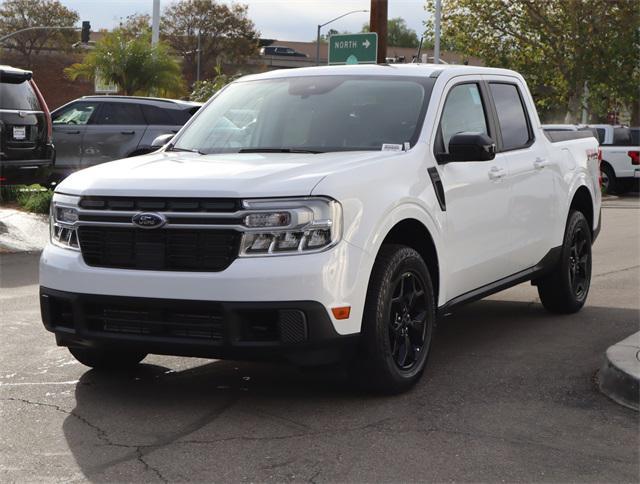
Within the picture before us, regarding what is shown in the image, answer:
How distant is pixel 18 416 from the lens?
17.8 feet

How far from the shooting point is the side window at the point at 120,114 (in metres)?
17.5

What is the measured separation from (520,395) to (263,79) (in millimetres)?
2754

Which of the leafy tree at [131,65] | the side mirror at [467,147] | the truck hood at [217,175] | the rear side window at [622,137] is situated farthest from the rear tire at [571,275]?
the rear side window at [622,137]

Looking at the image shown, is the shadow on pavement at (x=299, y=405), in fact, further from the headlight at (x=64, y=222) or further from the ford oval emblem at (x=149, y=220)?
the ford oval emblem at (x=149, y=220)

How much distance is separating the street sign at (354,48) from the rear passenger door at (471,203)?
11815 millimetres

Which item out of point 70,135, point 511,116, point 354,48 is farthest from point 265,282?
point 354,48

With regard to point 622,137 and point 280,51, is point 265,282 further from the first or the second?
point 280,51

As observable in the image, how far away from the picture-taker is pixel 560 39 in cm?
3688

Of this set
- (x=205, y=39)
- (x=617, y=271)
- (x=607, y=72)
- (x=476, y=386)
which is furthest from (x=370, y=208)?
(x=205, y=39)

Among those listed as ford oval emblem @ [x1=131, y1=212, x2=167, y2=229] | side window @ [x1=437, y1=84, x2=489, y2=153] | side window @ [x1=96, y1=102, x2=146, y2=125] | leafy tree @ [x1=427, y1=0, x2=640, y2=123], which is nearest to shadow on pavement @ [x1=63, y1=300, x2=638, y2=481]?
ford oval emblem @ [x1=131, y1=212, x2=167, y2=229]

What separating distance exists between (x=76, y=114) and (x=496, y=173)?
12.1 m

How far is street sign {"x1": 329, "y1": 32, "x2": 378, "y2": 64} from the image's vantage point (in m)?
19.3

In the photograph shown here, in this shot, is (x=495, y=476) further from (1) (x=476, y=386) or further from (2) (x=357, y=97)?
(2) (x=357, y=97)

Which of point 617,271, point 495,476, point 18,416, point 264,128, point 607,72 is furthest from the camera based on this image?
point 607,72
